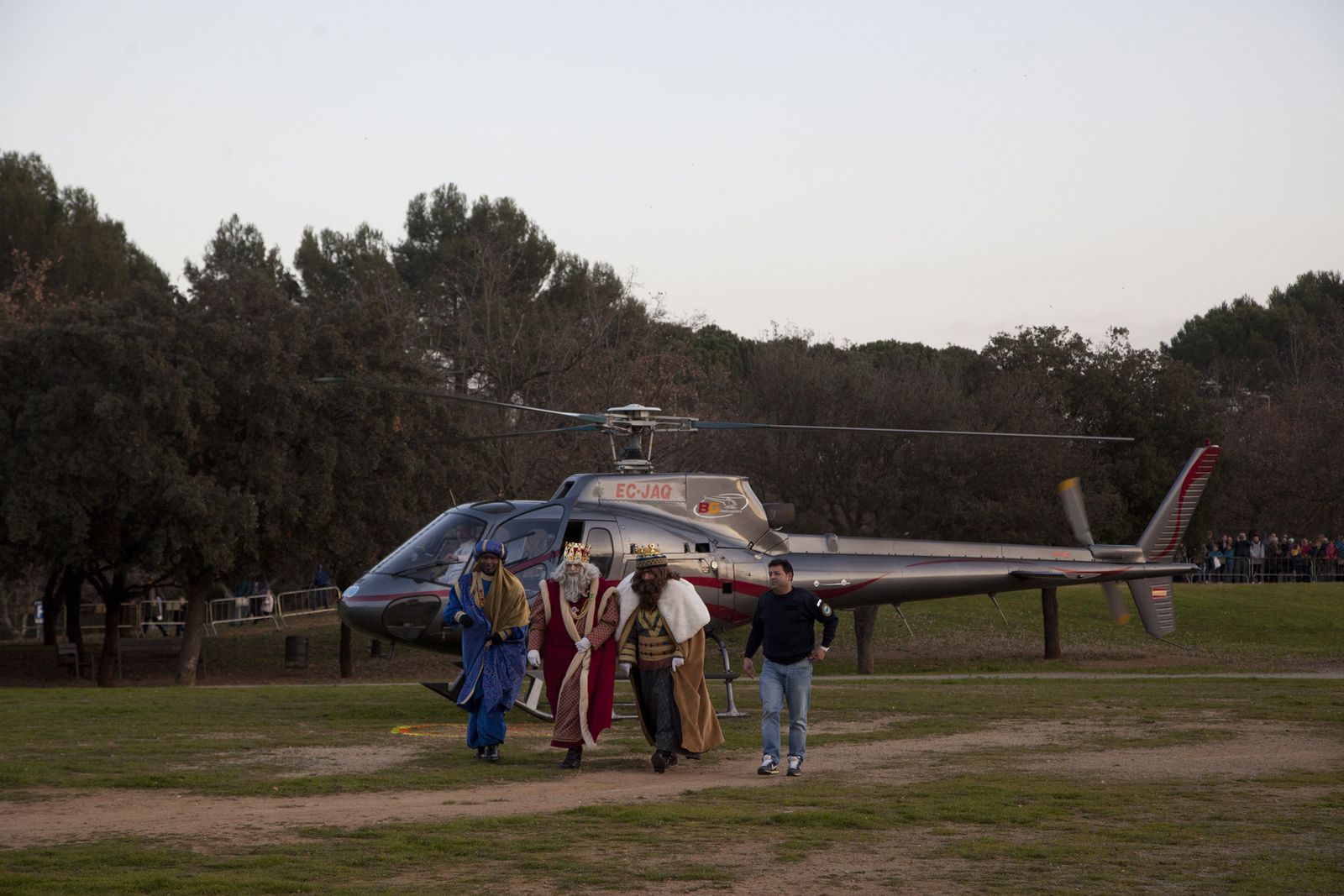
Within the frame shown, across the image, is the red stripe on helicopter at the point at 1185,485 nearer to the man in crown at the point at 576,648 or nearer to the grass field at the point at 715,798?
the grass field at the point at 715,798

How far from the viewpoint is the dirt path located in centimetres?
928

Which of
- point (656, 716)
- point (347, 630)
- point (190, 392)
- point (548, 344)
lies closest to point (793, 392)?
point (548, 344)

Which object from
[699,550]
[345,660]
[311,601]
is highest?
[699,550]

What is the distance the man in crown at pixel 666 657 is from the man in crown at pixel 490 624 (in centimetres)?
118

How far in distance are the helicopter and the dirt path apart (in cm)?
307

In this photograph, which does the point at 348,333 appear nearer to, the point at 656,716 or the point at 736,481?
the point at 736,481

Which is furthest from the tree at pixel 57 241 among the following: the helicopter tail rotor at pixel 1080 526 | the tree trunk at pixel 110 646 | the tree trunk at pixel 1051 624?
the helicopter tail rotor at pixel 1080 526

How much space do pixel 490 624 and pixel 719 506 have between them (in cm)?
545

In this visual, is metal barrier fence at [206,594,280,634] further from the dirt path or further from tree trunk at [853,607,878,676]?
the dirt path

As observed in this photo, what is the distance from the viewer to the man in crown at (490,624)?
13031mm

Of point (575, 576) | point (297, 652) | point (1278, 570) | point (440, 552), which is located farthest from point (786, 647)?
point (1278, 570)

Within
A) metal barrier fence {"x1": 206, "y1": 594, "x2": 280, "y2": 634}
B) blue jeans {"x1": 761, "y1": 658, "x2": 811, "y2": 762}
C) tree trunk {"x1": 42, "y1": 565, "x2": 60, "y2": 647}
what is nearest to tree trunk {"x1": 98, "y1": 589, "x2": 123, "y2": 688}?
tree trunk {"x1": 42, "y1": 565, "x2": 60, "y2": 647}

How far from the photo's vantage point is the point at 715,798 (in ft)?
34.6

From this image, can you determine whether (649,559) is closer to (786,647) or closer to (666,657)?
(666,657)
